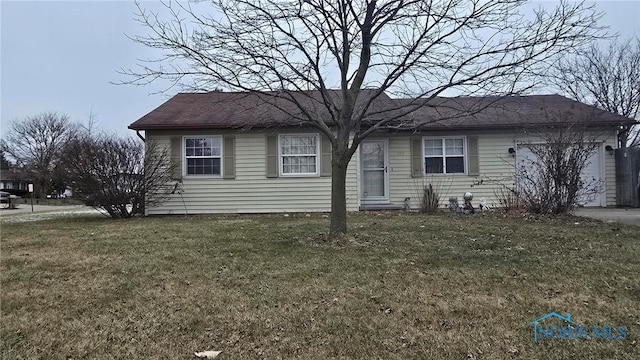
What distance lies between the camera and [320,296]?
3.87 meters

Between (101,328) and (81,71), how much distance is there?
682 inches

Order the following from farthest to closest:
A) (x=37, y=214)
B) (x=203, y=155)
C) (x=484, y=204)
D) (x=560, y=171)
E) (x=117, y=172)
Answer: (x=37, y=214)
(x=484, y=204)
(x=203, y=155)
(x=117, y=172)
(x=560, y=171)

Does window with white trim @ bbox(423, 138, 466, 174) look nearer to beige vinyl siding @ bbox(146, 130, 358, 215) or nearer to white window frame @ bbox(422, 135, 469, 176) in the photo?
white window frame @ bbox(422, 135, 469, 176)

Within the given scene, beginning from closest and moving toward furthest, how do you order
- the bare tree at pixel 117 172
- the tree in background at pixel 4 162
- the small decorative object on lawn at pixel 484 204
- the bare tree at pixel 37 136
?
the bare tree at pixel 117 172
the small decorative object on lawn at pixel 484 204
the bare tree at pixel 37 136
the tree in background at pixel 4 162

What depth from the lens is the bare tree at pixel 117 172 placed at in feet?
35.3

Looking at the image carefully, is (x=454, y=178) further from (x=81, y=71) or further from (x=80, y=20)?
(x=81, y=71)

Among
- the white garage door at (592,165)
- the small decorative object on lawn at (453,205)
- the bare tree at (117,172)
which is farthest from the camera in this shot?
the white garage door at (592,165)

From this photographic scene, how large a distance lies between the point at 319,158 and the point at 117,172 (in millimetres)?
5589

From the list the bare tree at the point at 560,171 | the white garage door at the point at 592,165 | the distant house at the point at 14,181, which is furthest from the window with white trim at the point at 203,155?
the distant house at the point at 14,181

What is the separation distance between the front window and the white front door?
5.47 ft

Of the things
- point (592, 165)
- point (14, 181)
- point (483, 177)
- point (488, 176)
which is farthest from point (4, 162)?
point (592, 165)

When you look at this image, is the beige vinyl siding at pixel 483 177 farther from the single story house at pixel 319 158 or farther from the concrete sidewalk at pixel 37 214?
the concrete sidewalk at pixel 37 214

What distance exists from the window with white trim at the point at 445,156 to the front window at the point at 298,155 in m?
3.53

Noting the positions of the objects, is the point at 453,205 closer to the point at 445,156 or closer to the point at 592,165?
the point at 445,156
